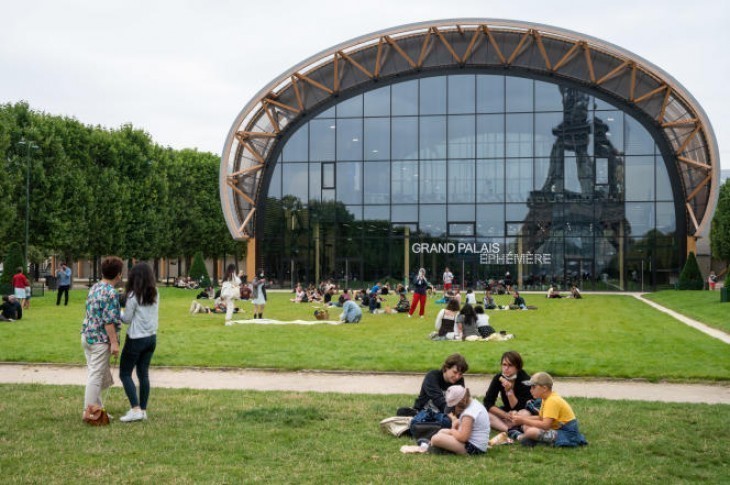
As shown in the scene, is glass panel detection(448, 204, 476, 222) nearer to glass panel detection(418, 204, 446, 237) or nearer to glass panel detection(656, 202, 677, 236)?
glass panel detection(418, 204, 446, 237)

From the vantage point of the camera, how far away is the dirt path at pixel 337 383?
12.2 metres

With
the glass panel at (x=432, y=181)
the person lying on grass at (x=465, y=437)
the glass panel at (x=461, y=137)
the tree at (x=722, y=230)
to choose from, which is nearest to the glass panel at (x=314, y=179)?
the glass panel at (x=432, y=181)

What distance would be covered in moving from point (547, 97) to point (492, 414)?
4326 centimetres

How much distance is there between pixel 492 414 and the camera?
9656 millimetres

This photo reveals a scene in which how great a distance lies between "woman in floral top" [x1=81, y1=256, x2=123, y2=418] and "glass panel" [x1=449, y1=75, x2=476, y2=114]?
4302cm

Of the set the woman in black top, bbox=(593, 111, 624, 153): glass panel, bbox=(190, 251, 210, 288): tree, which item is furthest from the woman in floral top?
bbox=(190, 251, 210, 288): tree

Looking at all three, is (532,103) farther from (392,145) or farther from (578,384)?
(578,384)

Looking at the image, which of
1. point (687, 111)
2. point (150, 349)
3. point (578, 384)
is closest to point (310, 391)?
point (150, 349)

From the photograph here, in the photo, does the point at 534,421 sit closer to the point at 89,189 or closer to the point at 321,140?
the point at 89,189

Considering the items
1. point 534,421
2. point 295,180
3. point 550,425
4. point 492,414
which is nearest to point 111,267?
point 492,414

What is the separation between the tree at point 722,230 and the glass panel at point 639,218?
2466 cm

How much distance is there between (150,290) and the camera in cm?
980

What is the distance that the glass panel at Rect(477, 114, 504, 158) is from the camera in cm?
5041

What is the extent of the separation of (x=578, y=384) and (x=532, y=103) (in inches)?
1546
